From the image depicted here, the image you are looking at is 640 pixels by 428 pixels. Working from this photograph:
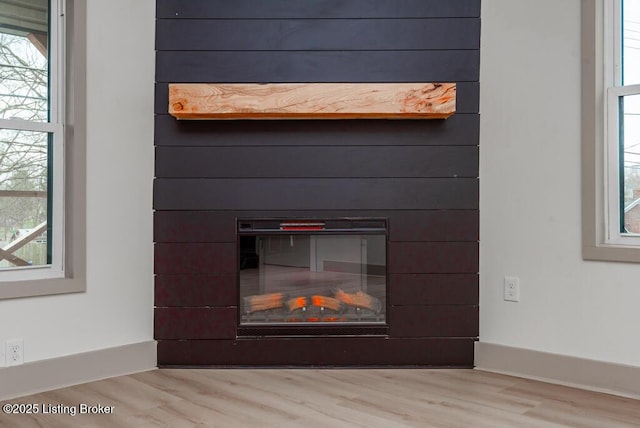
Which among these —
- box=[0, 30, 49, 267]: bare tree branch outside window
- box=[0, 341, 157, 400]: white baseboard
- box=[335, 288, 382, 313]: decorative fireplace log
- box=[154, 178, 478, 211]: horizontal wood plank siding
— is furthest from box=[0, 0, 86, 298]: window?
box=[335, 288, 382, 313]: decorative fireplace log

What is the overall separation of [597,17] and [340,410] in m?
2.22

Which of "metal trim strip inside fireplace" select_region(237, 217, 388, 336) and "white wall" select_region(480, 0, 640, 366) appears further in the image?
"metal trim strip inside fireplace" select_region(237, 217, 388, 336)

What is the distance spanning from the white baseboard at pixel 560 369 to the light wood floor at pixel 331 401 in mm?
86

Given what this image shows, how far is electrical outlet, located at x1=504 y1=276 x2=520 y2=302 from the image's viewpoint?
9.79ft

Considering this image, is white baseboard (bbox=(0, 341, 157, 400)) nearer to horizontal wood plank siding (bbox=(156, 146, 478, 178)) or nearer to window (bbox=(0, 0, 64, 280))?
window (bbox=(0, 0, 64, 280))

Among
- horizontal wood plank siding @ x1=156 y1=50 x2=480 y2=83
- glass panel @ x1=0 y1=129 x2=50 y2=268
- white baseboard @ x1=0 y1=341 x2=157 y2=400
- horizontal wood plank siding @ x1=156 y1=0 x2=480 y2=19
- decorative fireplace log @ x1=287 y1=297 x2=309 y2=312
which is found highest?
horizontal wood plank siding @ x1=156 y1=0 x2=480 y2=19

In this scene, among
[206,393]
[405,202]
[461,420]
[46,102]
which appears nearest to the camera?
[461,420]

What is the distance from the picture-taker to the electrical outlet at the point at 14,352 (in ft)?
8.35

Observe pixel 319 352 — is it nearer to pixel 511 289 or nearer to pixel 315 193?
pixel 315 193

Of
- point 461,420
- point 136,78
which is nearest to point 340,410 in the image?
point 461,420

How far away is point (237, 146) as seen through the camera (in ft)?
9.82

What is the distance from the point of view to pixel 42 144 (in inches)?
110

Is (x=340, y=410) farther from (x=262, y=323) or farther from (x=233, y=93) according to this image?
(x=233, y=93)

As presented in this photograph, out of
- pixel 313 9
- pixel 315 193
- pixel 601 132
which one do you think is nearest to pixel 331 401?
pixel 315 193
